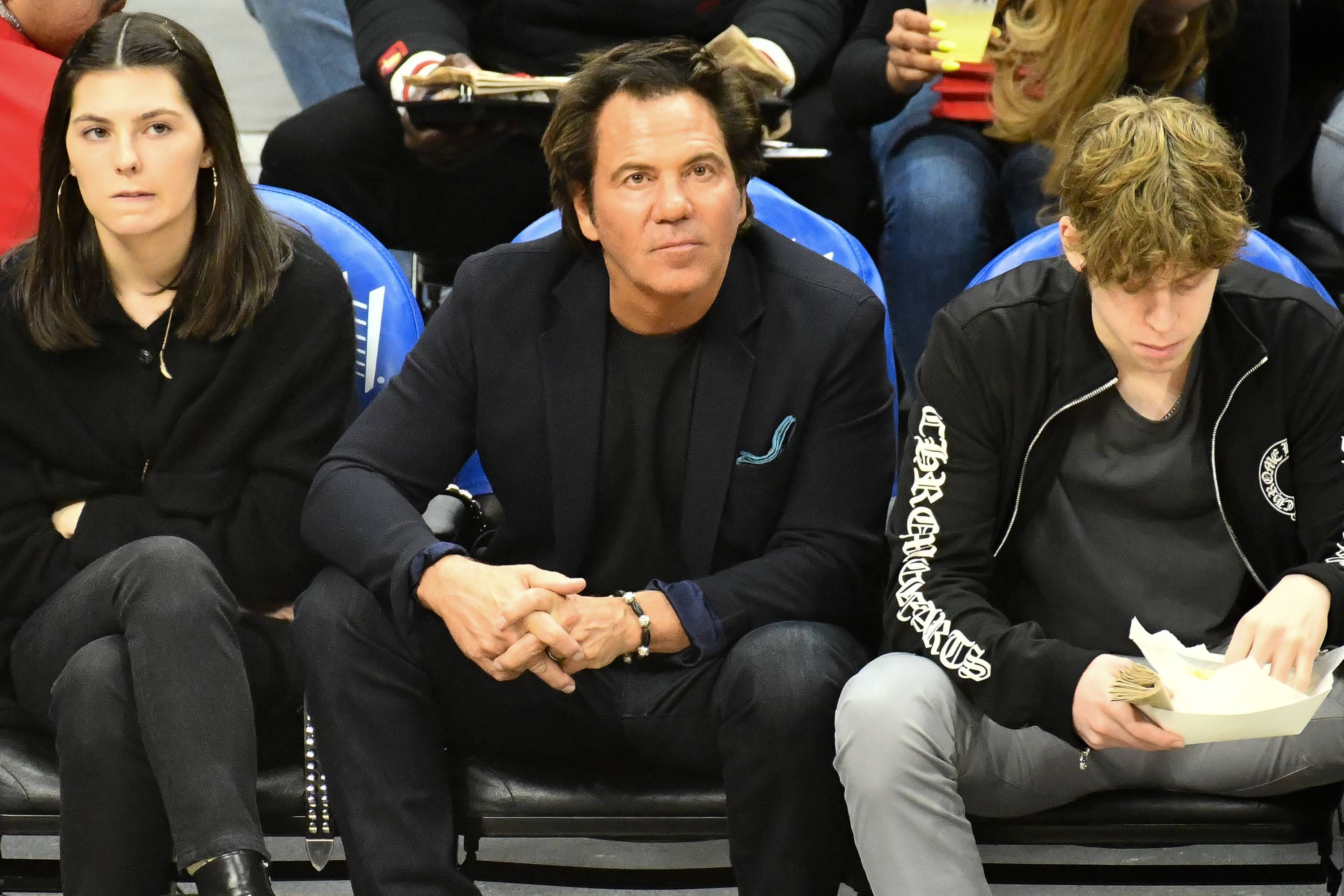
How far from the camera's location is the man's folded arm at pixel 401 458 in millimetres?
2238

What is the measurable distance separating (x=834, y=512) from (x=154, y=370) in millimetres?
1049

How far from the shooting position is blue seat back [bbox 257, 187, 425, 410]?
106 inches

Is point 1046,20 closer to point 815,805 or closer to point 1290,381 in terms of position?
point 1290,381

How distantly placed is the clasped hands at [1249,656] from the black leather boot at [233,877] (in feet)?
3.40

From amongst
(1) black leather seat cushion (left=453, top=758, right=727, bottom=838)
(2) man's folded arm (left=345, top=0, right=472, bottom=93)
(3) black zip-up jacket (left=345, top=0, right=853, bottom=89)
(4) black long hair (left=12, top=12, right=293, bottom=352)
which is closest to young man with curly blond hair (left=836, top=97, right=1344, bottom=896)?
(1) black leather seat cushion (left=453, top=758, right=727, bottom=838)

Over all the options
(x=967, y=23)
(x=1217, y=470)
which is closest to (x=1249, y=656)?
(x=1217, y=470)

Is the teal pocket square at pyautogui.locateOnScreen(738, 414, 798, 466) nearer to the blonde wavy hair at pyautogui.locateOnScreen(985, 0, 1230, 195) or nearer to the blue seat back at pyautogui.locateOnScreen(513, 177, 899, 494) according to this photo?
the blue seat back at pyautogui.locateOnScreen(513, 177, 899, 494)

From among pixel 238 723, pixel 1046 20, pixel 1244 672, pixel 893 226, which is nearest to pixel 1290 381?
pixel 1244 672

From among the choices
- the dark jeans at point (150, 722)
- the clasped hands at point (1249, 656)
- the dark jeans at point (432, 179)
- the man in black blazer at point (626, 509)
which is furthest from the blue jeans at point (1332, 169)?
the dark jeans at point (150, 722)

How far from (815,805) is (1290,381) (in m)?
0.84

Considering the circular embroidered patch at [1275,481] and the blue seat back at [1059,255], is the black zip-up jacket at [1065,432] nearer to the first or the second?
the circular embroidered patch at [1275,481]

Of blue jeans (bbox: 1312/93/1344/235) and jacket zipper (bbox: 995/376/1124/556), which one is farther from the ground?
blue jeans (bbox: 1312/93/1344/235)

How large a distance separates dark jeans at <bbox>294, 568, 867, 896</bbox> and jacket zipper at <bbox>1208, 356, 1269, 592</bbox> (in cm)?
52

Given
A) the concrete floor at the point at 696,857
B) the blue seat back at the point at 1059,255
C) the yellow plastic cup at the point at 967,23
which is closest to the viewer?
the blue seat back at the point at 1059,255
